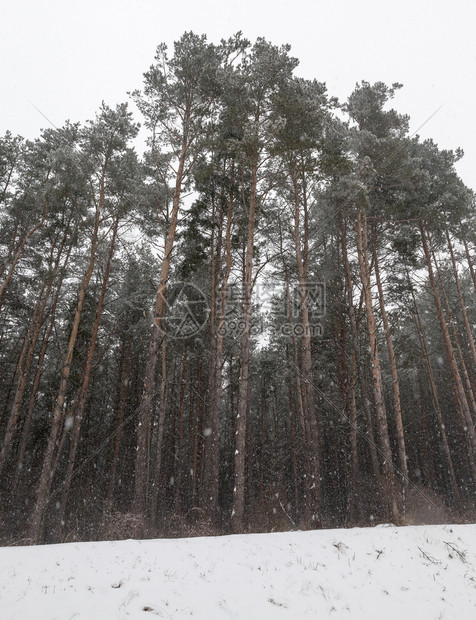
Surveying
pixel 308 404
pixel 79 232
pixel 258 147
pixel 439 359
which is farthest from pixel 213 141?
pixel 439 359

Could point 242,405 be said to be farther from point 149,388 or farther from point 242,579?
point 242,579

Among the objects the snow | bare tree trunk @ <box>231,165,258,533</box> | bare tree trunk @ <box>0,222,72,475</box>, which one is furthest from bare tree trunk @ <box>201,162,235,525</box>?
bare tree trunk @ <box>0,222,72,475</box>

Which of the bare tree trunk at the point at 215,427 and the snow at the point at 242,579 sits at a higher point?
the bare tree trunk at the point at 215,427

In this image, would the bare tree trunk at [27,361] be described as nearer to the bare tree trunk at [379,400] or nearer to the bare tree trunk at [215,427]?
the bare tree trunk at [215,427]

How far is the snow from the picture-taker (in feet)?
14.8

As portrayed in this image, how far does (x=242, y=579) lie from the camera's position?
18.0ft

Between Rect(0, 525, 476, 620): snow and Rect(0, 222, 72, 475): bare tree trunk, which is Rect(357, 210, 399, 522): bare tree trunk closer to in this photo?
Rect(0, 525, 476, 620): snow

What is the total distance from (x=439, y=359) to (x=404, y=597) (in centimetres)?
2253

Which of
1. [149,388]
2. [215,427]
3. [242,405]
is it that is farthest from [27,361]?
[242,405]

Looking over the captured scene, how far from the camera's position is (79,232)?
14.8m

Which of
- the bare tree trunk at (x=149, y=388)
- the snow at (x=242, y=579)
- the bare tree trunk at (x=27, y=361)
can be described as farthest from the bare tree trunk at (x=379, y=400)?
the bare tree trunk at (x=27, y=361)

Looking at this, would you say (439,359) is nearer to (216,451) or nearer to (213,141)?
(216,451)

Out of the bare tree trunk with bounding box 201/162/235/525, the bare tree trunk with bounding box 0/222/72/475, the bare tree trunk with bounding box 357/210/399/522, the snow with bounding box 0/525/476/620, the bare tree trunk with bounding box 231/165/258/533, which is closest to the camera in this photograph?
the snow with bounding box 0/525/476/620

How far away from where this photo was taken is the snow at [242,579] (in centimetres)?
452
